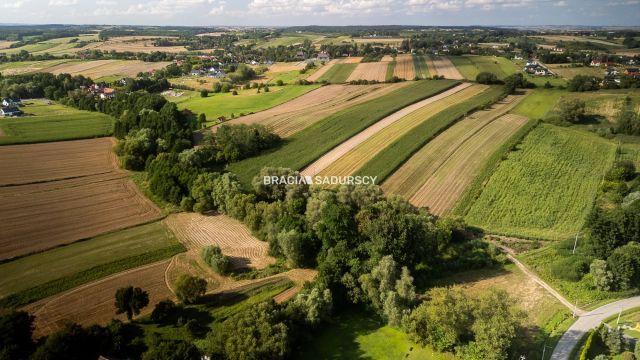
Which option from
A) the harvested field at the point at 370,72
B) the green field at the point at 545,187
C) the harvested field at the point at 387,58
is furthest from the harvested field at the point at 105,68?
the green field at the point at 545,187

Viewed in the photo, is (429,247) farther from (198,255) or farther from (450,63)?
(450,63)

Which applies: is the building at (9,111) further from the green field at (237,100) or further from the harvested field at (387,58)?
the harvested field at (387,58)

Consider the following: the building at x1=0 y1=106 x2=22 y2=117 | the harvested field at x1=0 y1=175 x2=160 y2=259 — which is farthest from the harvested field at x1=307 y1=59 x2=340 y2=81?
the harvested field at x1=0 y1=175 x2=160 y2=259

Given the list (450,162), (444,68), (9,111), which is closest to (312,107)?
(450,162)

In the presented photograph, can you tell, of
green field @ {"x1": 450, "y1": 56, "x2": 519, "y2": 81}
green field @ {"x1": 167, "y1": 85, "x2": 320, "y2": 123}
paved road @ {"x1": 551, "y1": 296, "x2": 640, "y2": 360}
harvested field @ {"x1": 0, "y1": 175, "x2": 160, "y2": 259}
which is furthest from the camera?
green field @ {"x1": 450, "y1": 56, "x2": 519, "y2": 81}

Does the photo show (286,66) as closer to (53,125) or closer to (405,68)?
(405,68)

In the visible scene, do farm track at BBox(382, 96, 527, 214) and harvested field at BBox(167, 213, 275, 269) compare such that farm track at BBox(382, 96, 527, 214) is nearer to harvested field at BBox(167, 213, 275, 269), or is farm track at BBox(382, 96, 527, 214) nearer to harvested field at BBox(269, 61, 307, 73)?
harvested field at BBox(167, 213, 275, 269)
